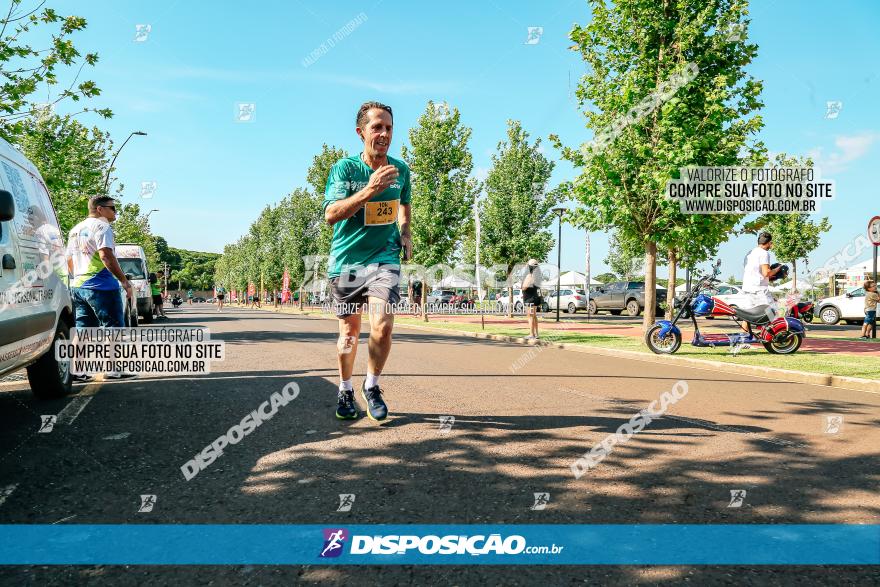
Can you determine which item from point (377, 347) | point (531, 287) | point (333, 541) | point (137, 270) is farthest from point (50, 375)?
point (137, 270)

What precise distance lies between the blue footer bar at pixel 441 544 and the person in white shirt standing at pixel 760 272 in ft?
27.9

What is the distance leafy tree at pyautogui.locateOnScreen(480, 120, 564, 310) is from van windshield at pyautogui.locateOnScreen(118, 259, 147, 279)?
50.4 feet

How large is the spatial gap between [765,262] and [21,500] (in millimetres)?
10922

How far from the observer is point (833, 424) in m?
4.82

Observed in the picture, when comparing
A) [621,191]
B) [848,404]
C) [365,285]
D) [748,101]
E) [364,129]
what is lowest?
[848,404]

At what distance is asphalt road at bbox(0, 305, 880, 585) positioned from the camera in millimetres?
2131

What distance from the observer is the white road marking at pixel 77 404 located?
4.55 m

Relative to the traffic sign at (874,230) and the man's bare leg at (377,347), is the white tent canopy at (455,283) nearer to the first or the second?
the traffic sign at (874,230)

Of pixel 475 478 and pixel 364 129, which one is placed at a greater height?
pixel 364 129

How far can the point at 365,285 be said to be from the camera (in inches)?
172

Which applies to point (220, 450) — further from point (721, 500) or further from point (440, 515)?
point (721, 500)

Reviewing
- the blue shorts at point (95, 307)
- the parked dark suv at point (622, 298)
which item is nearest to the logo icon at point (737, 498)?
the blue shorts at point (95, 307)

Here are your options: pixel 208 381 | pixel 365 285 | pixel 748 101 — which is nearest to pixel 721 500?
pixel 365 285

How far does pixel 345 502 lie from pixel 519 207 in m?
24.7
